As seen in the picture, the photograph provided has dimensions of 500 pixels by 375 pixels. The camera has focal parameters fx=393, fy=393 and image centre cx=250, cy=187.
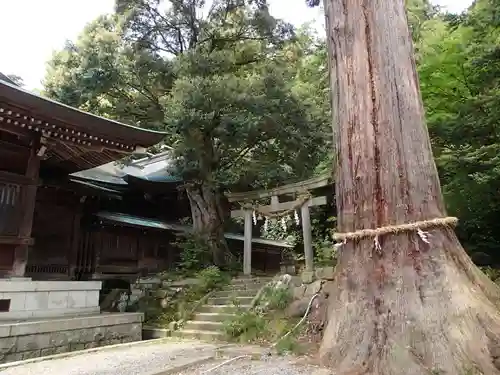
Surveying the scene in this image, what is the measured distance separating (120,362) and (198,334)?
2409 millimetres

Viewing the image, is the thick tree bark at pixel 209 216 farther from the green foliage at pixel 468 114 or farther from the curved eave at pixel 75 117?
the green foliage at pixel 468 114

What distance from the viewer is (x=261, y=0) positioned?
41.8 ft

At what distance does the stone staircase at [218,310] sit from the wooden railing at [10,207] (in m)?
3.49

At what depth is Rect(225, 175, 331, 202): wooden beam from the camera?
348 inches

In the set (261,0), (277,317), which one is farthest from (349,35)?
(261,0)

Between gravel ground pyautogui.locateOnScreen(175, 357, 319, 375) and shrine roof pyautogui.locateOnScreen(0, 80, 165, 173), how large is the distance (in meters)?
4.84

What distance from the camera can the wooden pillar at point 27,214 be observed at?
23.2 ft

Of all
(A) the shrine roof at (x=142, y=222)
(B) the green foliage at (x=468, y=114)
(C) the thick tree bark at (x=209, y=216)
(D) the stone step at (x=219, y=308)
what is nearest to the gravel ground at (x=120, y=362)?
(D) the stone step at (x=219, y=308)

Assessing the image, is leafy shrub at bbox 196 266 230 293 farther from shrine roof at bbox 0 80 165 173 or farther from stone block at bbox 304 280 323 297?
shrine roof at bbox 0 80 165 173

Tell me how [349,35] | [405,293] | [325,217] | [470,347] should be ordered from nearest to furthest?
[470,347], [405,293], [349,35], [325,217]

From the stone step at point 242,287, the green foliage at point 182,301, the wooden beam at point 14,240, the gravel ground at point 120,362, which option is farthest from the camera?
the stone step at point 242,287

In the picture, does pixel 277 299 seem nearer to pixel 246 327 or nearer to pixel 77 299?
pixel 246 327

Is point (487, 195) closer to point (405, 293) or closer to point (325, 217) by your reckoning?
point (405, 293)

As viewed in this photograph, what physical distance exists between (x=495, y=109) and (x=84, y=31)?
12.2 m
